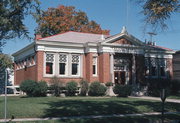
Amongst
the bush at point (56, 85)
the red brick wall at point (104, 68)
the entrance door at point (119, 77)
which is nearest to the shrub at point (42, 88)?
the bush at point (56, 85)

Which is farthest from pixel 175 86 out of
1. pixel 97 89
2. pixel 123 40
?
pixel 97 89

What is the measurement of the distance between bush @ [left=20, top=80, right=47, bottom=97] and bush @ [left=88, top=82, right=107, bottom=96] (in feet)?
16.0

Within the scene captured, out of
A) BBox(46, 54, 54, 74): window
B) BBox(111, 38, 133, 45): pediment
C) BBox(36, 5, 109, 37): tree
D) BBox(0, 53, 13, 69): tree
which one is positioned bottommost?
BBox(0, 53, 13, 69): tree

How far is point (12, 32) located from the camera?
12.3m

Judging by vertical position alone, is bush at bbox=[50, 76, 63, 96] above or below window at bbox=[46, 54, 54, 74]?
below

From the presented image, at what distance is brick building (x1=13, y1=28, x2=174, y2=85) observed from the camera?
27.5m

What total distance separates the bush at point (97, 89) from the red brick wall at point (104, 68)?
54.6 inches

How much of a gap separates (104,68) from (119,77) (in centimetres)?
343

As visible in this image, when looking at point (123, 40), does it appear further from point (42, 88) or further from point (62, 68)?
point (42, 88)

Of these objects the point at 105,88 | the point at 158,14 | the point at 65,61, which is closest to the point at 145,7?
the point at 158,14

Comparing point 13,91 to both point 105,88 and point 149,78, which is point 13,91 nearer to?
point 105,88

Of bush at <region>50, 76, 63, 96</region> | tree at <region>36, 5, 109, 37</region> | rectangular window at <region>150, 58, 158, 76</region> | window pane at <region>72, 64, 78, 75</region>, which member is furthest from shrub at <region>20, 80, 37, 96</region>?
tree at <region>36, 5, 109, 37</region>

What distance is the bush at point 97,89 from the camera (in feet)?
86.2

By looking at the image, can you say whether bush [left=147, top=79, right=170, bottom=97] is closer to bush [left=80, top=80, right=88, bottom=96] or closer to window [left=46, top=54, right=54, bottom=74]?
bush [left=80, top=80, right=88, bottom=96]
